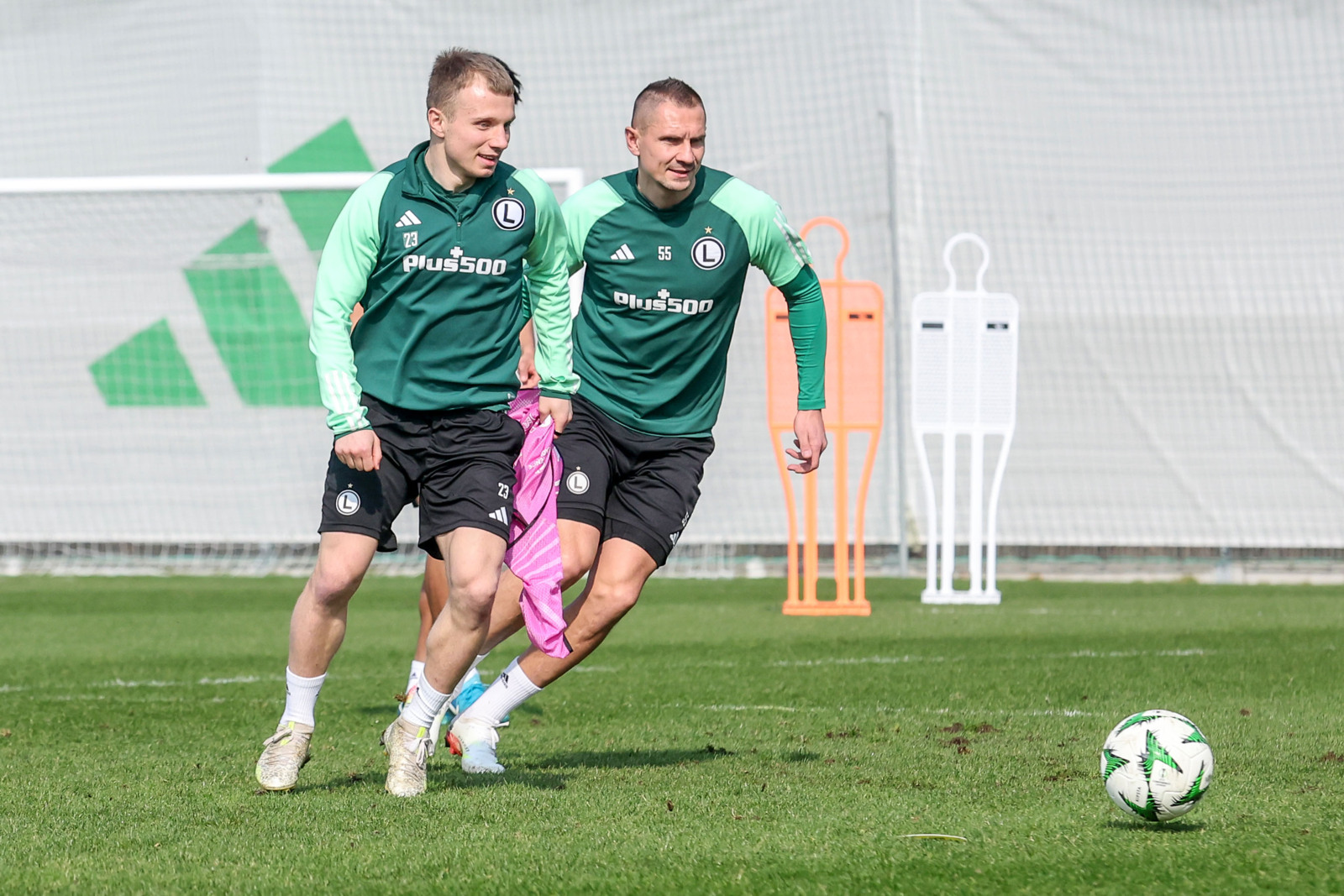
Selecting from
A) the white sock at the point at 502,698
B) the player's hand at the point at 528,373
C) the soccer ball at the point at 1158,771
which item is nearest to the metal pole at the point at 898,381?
the player's hand at the point at 528,373

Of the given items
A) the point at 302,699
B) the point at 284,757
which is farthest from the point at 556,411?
the point at 284,757

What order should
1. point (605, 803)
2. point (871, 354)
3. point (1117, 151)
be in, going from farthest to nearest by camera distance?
point (1117, 151)
point (871, 354)
point (605, 803)

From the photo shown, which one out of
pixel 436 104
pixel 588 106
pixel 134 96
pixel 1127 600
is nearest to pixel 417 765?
pixel 436 104

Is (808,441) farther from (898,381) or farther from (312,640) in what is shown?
(898,381)

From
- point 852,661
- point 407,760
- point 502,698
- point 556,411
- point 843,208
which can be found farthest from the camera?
point 843,208

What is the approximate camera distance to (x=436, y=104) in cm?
433

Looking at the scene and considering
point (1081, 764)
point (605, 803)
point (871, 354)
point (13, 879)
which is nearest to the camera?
point (13, 879)

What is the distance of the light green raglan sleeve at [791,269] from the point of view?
505cm

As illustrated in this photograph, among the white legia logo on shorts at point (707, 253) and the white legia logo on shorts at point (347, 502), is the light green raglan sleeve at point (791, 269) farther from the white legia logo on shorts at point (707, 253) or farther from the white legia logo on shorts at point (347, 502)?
the white legia logo on shorts at point (347, 502)

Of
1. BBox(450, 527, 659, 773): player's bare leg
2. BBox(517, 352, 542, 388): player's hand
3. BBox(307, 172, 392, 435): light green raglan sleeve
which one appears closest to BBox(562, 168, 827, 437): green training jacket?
BBox(517, 352, 542, 388): player's hand

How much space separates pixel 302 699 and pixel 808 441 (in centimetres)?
169

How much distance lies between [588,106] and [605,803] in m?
9.72

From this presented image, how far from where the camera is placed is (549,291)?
464 cm

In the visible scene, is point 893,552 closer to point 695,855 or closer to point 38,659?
point 38,659
